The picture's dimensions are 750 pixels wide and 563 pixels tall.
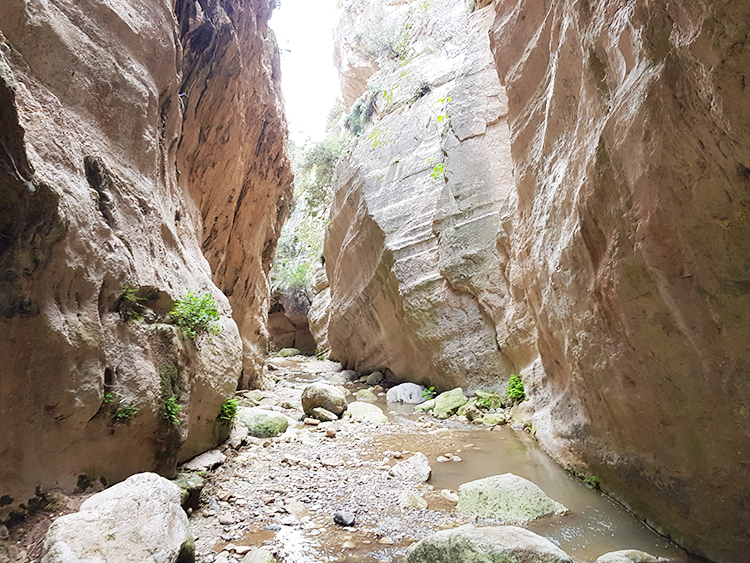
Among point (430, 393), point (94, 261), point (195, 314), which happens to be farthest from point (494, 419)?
point (94, 261)

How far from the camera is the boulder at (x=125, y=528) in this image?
2.36 metres

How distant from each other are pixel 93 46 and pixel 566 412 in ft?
21.7

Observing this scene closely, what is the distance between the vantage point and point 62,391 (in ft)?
10.0

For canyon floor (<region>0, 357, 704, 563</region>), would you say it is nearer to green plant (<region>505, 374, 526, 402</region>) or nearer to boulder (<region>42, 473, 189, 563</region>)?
boulder (<region>42, 473, 189, 563</region>)

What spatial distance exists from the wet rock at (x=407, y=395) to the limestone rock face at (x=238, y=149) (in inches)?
138

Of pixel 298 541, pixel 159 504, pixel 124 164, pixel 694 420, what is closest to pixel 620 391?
pixel 694 420

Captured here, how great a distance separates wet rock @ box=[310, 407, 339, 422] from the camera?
314 inches

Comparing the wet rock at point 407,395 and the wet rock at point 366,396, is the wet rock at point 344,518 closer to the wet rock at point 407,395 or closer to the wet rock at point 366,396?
the wet rock at point 407,395

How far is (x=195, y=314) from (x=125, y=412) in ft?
4.80

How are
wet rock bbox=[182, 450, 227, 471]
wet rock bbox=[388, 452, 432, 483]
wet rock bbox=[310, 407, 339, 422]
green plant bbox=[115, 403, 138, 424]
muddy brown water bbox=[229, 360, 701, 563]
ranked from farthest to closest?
wet rock bbox=[310, 407, 339, 422]
wet rock bbox=[388, 452, 432, 483]
wet rock bbox=[182, 450, 227, 471]
green plant bbox=[115, 403, 138, 424]
muddy brown water bbox=[229, 360, 701, 563]

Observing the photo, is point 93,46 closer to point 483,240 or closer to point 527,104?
point 527,104

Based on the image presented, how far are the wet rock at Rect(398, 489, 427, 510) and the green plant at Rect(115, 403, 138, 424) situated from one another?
2.61 meters

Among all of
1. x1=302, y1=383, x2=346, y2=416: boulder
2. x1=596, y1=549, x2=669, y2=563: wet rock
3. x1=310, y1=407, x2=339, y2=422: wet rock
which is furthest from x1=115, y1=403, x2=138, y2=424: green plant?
x1=302, y1=383, x2=346, y2=416: boulder

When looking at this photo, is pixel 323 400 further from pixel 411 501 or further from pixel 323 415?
pixel 411 501
